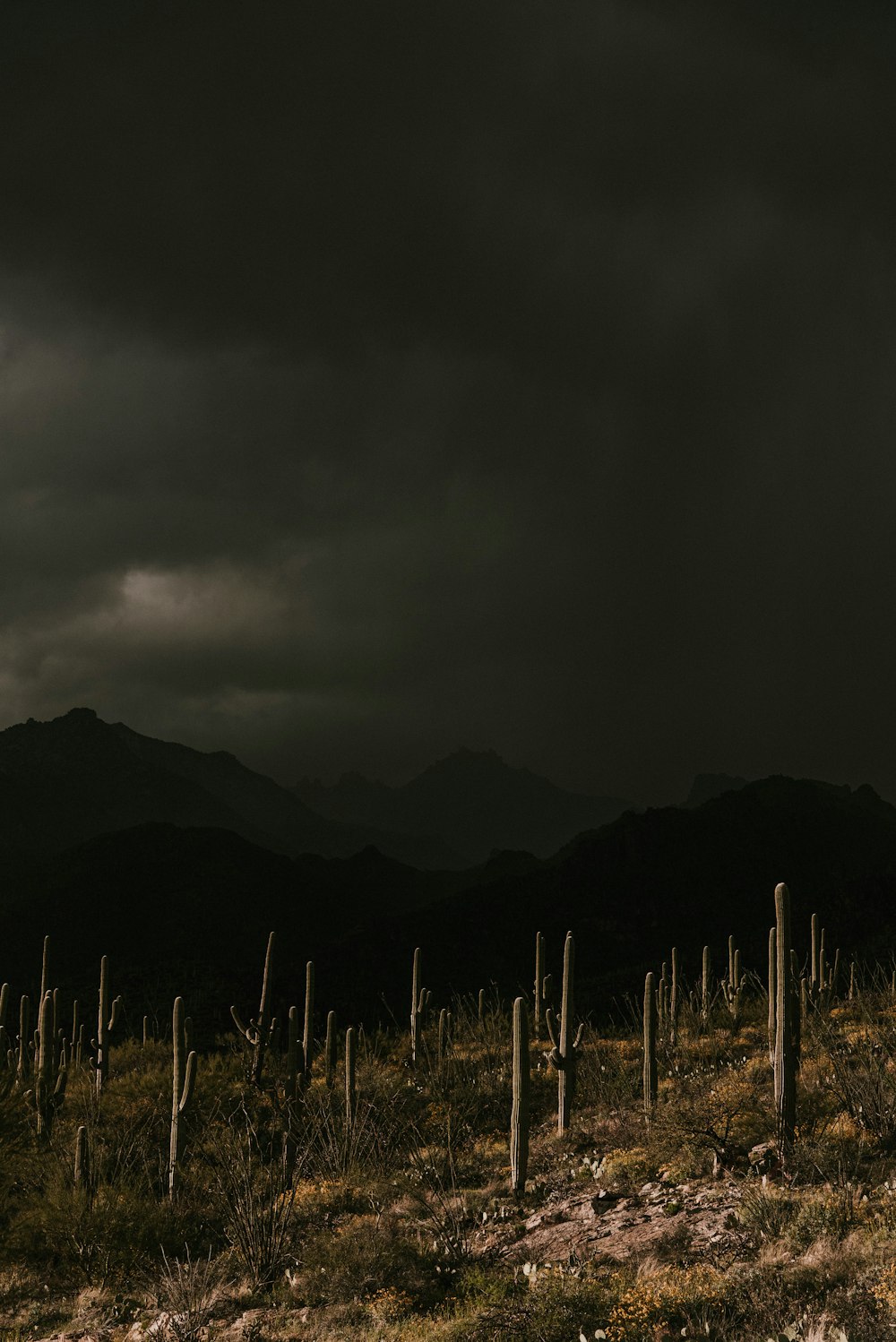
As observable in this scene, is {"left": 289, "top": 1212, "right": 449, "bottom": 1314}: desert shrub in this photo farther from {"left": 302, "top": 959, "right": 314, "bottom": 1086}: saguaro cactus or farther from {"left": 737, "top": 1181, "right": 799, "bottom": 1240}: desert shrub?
{"left": 302, "top": 959, "right": 314, "bottom": 1086}: saguaro cactus

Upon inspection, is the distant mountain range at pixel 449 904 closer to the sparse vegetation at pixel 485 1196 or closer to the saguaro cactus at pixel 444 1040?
the saguaro cactus at pixel 444 1040

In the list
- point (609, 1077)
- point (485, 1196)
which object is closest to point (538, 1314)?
point (485, 1196)

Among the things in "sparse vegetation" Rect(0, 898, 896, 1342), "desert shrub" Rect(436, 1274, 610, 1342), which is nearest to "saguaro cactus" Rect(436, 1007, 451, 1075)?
"sparse vegetation" Rect(0, 898, 896, 1342)

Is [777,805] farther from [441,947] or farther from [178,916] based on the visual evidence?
[178,916]

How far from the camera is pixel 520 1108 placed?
11.2 m

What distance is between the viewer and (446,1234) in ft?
29.4

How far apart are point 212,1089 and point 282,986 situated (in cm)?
2456

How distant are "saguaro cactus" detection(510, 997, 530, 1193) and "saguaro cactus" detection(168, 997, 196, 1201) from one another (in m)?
4.71

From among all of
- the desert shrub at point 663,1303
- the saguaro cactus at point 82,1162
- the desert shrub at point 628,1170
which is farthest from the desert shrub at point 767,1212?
the saguaro cactus at point 82,1162

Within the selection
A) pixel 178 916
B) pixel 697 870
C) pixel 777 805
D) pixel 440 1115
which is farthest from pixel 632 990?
pixel 777 805

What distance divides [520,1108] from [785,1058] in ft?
10.5

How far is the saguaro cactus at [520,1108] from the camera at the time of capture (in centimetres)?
1081

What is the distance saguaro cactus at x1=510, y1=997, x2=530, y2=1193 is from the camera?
35.5ft

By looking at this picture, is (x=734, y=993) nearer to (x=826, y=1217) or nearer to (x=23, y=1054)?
(x=826, y=1217)
